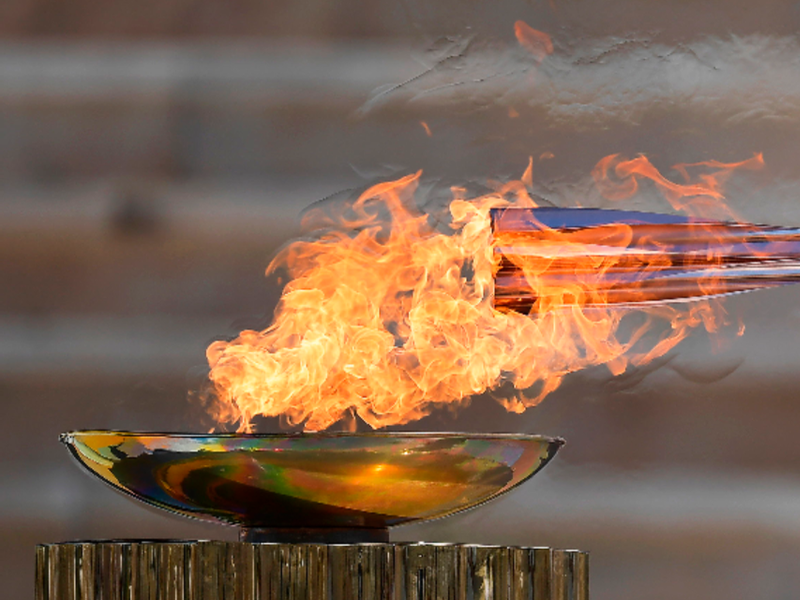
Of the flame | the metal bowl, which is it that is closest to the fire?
the flame

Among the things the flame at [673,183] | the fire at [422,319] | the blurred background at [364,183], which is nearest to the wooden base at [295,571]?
the fire at [422,319]

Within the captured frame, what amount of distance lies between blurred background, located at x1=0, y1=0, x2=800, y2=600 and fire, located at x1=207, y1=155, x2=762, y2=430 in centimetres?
4

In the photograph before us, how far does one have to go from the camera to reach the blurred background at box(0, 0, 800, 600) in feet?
4.98

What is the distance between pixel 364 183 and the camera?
1.58m

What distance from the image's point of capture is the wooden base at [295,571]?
2.51ft

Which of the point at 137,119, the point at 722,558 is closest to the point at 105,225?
the point at 137,119

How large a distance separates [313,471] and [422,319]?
54 cm

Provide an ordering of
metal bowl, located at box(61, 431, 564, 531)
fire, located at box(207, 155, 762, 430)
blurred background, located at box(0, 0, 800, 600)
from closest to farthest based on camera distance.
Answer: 1. metal bowl, located at box(61, 431, 564, 531)
2. fire, located at box(207, 155, 762, 430)
3. blurred background, located at box(0, 0, 800, 600)

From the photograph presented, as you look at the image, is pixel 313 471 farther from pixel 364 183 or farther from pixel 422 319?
pixel 364 183

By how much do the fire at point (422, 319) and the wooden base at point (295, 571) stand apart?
0.30 m

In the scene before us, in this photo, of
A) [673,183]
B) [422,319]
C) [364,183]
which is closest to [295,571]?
[422,319]

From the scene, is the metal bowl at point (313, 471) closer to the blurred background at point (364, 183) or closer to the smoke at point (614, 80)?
the blurred background at point (364, 183)

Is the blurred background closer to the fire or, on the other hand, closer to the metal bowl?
the fire

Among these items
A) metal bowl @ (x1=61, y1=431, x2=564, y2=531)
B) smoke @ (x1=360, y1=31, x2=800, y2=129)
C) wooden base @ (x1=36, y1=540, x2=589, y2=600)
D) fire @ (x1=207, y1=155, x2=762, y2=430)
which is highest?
smoke @ (x1=360, y1=31, x2=800, y2=129)
